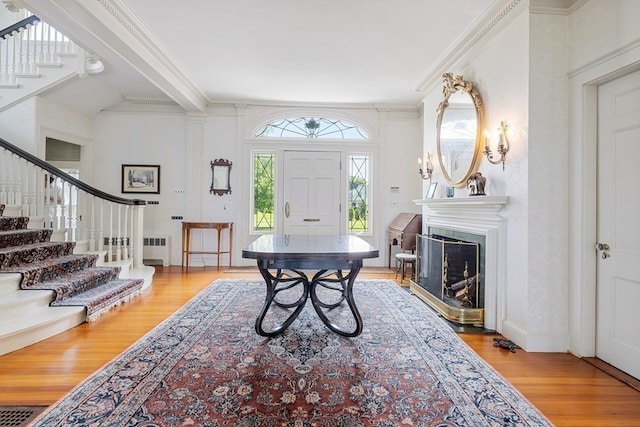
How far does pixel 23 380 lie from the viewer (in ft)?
6.69

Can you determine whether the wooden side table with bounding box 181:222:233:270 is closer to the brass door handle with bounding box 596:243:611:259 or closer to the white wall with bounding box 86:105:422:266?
the white wall with bounding box 86:105:422:266

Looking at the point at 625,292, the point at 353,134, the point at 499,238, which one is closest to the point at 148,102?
the point at 353,134

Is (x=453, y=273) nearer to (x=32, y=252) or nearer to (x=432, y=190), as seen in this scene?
(x=432, y=190)

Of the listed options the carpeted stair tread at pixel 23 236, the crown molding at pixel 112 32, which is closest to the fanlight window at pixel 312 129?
the crown molding at pixel 112 32

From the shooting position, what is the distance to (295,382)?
6.64 feet

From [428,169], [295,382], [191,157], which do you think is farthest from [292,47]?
[295,382]

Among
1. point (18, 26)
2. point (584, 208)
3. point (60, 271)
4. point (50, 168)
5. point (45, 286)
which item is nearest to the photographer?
point (584, 208)

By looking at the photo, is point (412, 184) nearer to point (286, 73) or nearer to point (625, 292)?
point (286, 73)

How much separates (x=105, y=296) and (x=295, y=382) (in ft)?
8.03

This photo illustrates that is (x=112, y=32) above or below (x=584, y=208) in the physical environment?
above

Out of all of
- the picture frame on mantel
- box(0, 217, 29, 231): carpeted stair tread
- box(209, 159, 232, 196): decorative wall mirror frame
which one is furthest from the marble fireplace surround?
box(0, 217, 29, 231): carpeted stair tread

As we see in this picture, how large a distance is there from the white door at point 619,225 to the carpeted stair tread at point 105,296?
14.1 ft

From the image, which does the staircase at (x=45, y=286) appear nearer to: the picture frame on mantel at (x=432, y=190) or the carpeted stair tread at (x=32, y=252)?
the carpeted stair tread at (x=32, y=252)

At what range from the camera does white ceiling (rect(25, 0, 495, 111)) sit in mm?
3137
